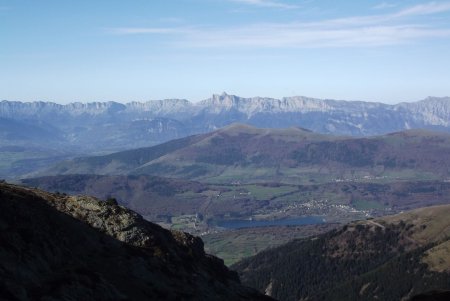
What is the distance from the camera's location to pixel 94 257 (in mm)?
61656

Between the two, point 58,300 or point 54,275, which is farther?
point 54,275

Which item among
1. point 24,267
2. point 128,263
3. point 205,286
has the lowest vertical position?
point 205,286

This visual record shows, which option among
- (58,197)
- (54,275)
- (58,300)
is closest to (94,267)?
(54,275)

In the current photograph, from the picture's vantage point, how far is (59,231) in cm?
6112

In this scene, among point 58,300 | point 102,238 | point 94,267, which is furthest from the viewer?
point 102,238

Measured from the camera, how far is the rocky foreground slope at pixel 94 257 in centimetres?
4770

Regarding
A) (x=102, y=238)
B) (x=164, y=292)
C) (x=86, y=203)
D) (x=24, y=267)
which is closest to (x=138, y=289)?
(x=164, y=292)

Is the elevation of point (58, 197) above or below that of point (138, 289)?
above

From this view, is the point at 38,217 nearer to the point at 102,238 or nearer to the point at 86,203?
the point at 102,238

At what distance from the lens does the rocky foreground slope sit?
47.7m

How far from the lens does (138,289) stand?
59219 mm

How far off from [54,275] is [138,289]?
37.7 ft

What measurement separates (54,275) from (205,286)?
26.9 meters

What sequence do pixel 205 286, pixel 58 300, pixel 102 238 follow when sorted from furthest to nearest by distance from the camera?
pixel 205 286
pixel 102 238
pixel 58 300
